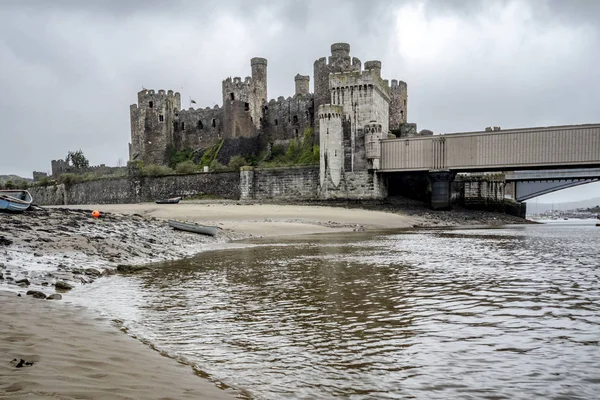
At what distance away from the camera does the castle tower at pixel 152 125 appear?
56.0 meters

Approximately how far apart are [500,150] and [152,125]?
3961 centimetres

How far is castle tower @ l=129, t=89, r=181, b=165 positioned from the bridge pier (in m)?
33.7

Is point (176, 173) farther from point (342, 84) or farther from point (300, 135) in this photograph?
point (342, 84)

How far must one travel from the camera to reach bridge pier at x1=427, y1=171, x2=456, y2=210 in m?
36.2

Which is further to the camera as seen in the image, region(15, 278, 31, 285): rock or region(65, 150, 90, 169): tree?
region(65, 150, 90, 169): tree

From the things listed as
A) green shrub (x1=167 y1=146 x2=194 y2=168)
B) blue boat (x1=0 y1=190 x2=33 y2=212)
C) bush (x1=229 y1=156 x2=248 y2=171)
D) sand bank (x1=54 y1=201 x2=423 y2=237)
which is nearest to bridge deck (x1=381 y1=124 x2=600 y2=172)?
sand bank (x1=54 y1=201 x2=423 y2=237)

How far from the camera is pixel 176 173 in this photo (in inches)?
1885

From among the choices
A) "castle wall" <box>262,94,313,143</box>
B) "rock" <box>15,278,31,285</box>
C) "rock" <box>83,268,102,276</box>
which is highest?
"castle wall" <box>262,94,313,143</box>

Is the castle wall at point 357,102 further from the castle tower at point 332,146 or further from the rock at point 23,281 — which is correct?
the rock at point 23,281

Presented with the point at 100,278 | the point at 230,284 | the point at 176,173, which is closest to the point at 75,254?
the point at 100,278

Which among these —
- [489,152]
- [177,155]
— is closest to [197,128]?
[177,155]

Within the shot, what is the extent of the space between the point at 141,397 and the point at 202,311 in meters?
3.21

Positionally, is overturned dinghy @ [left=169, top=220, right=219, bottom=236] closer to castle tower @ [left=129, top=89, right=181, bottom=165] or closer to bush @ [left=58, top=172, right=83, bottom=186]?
castle tower @ [left=129, top=89, right=181, bottom=165]

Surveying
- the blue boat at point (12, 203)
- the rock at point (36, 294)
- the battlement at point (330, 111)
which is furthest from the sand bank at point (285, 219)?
the rock at point (36, 294)
